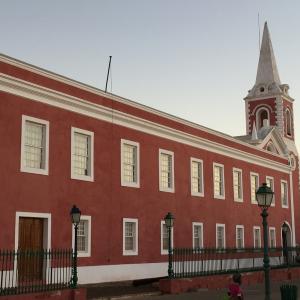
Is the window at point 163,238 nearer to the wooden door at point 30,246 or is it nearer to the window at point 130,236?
the window at point 130,236

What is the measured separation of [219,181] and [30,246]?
15.5 metres

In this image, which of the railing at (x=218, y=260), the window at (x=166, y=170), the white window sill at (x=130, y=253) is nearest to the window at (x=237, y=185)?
the railing at (x=218, y=260)

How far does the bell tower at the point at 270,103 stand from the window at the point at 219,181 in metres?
15.4

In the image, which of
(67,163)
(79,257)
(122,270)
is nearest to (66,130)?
Result: (67,163)

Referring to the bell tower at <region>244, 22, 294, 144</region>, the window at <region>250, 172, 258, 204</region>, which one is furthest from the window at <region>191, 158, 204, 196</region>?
the bell tower at <region>244, 22, 294, 144</region>

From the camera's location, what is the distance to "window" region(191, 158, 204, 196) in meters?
31.1

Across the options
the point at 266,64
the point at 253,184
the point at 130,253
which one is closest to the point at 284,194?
the point at 253,184

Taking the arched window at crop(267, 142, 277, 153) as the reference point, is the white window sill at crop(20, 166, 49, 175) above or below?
below

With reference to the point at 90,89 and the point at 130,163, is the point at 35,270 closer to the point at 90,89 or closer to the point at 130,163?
the point at 130,163

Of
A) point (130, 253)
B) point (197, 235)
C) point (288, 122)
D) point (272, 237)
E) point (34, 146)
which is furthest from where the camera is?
point (288, 122)

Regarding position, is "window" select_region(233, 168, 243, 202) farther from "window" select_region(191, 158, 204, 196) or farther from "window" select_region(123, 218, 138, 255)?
"window" select_region(123, 218, 138, 255)

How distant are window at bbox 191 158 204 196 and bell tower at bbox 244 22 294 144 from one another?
1778cm

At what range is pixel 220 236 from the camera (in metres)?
33.5

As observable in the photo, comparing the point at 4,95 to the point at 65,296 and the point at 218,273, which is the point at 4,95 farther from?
the point at 218,273
